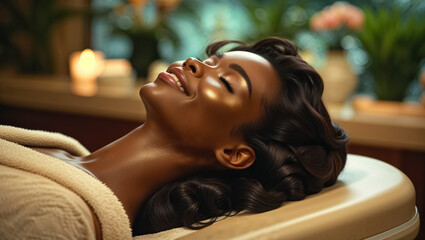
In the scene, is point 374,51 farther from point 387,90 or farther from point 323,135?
point 323,135

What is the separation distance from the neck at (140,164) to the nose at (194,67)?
0.15 m

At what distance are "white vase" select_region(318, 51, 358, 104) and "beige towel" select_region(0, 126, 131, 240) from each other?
1.94 metres

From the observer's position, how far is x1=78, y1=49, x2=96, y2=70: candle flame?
9.52 ft

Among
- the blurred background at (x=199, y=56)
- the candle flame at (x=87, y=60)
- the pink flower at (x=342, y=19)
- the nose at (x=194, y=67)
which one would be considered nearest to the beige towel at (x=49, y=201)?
the nose at (x=194, y=67)

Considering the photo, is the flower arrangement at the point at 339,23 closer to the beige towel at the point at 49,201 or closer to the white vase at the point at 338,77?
the white vase at the point at 338,77

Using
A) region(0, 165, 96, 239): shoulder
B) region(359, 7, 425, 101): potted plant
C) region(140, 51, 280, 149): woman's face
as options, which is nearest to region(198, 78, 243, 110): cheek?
region(140, 51, 280, 149): woman's face

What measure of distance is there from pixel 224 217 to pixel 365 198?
28cm

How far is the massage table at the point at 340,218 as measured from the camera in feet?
2.84

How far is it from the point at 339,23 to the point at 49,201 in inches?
81.7

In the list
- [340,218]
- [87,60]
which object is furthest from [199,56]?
[340,218]

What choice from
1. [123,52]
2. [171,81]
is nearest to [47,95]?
[123,52]

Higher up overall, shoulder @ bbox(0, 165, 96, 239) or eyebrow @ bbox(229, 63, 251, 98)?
eyebrow @ bbox(229, 63, 251, 98)

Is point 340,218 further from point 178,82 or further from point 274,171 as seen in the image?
point 178,82

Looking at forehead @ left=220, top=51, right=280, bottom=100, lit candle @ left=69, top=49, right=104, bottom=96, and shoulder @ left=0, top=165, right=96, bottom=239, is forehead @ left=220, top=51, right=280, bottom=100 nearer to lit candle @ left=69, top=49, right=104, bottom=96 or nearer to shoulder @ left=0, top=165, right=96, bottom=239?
shoulder @ left=0, top=165, right=96, bottom=239
